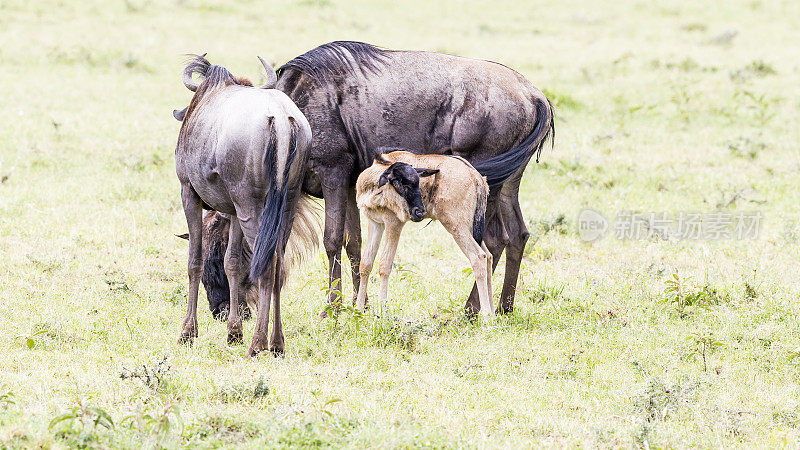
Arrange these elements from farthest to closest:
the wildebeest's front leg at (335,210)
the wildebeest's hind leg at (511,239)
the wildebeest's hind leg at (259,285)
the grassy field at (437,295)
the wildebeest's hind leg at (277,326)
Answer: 1. the wildebeest's hind leg at (511,239)
2. the wildebeest's front leg at (335,210)
3. the wildebeest's hind leg at (277,326)
4. the wildebeest's hind leg at (259,285)
5. the grassy field at (437,295)

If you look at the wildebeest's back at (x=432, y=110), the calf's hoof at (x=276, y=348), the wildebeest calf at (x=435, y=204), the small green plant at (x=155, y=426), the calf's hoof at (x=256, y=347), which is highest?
the wildebeest's back at (x=432, y=110)

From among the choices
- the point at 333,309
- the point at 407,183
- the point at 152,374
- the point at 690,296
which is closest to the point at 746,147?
the point at 690,296

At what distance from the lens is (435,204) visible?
6.76 metres

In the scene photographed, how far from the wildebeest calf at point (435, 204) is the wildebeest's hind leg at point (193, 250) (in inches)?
46.3

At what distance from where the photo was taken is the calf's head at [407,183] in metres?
6.31

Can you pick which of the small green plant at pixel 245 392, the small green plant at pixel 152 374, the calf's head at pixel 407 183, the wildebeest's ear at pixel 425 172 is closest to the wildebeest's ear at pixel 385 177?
the calf's head at pixel 407 183

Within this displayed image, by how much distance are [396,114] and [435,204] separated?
2.94 feet

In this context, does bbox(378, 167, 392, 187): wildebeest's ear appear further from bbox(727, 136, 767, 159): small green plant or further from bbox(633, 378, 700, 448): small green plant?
bbox(727, 136, 767, 159): small green plant

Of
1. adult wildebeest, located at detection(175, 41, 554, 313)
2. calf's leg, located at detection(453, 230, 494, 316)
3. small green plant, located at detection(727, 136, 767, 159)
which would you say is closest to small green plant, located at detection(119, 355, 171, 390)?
adult wildebeest, located at detection(175, 41, 554, 313)

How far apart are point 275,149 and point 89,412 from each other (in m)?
1.98

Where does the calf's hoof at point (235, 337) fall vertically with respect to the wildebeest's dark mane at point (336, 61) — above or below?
below

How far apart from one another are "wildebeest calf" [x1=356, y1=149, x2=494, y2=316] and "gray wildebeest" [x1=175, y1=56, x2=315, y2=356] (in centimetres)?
72

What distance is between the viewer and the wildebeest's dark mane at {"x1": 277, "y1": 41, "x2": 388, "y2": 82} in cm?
722

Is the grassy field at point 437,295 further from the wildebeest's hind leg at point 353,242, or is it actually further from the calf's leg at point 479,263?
the wildebeest's hind leg at point 353,242
